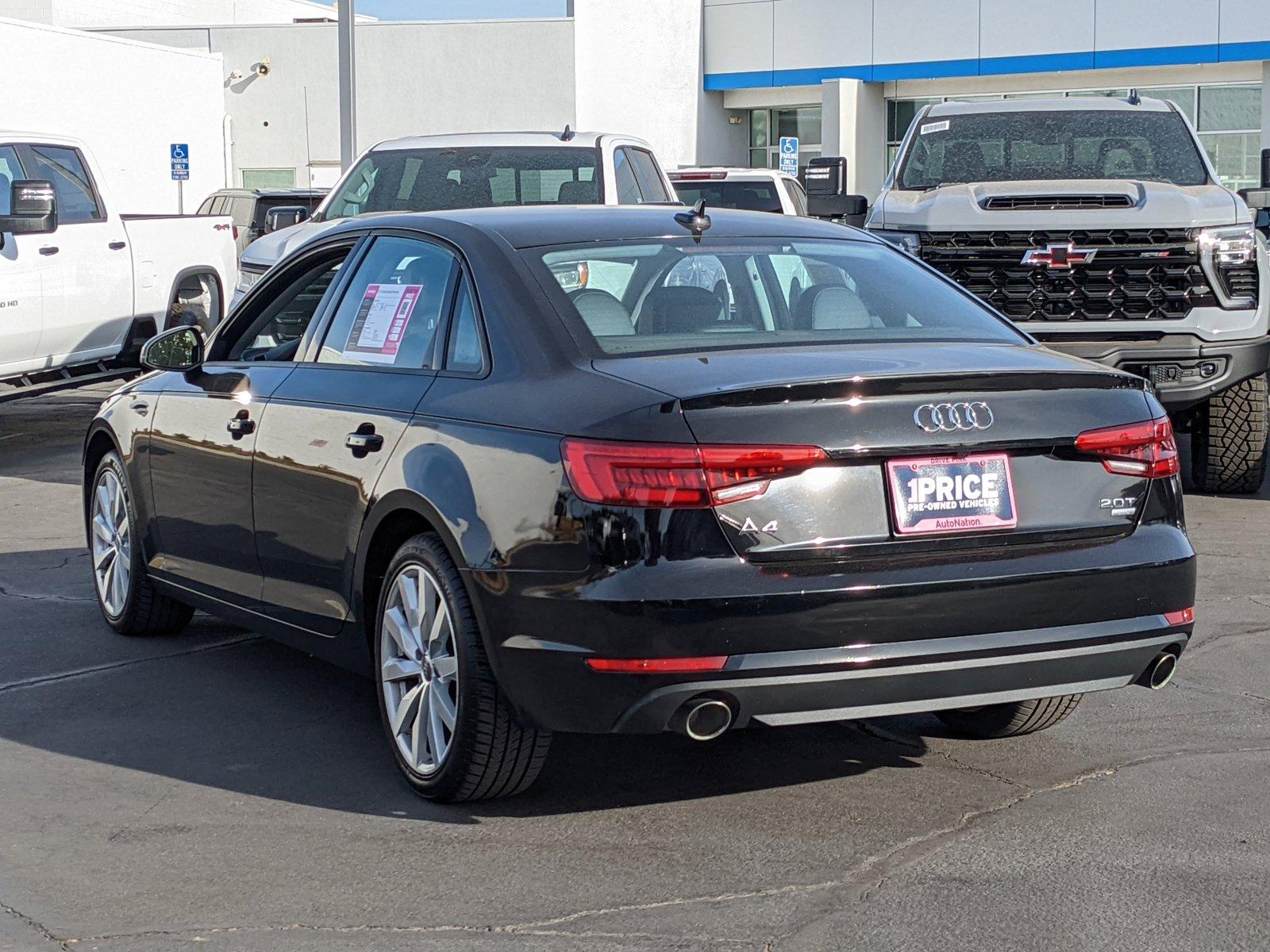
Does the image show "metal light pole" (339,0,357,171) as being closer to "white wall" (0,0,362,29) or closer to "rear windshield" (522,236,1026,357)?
"rear windshield" (522,236,1026,357)

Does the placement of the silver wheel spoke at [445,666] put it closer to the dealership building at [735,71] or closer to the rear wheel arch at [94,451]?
the rear wheel arch at [94,451]

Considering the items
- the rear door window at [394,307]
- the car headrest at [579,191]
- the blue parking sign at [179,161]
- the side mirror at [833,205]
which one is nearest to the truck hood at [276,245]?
the car headrest at [579,191]

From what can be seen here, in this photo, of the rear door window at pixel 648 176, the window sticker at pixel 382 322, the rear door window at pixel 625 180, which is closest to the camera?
→ the window sticker at pixel 382 322

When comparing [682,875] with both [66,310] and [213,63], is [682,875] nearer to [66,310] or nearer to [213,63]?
[66,310]

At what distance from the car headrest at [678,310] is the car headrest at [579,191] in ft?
23.7

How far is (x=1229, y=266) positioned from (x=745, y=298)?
230 inches

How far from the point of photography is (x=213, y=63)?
40.7 metres

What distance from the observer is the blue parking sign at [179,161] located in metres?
36.8

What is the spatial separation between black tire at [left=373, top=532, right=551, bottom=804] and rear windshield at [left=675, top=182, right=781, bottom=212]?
44.0ft

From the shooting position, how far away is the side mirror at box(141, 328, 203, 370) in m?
6.69

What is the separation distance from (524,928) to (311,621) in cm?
183

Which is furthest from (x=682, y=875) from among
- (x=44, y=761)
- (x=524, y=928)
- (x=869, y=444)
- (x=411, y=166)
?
(x=411, y=166)

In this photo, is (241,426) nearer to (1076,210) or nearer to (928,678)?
(928,678)

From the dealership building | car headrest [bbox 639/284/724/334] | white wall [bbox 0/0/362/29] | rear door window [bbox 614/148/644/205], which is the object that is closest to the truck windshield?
rear door window [bbox 614/148/644/205]
